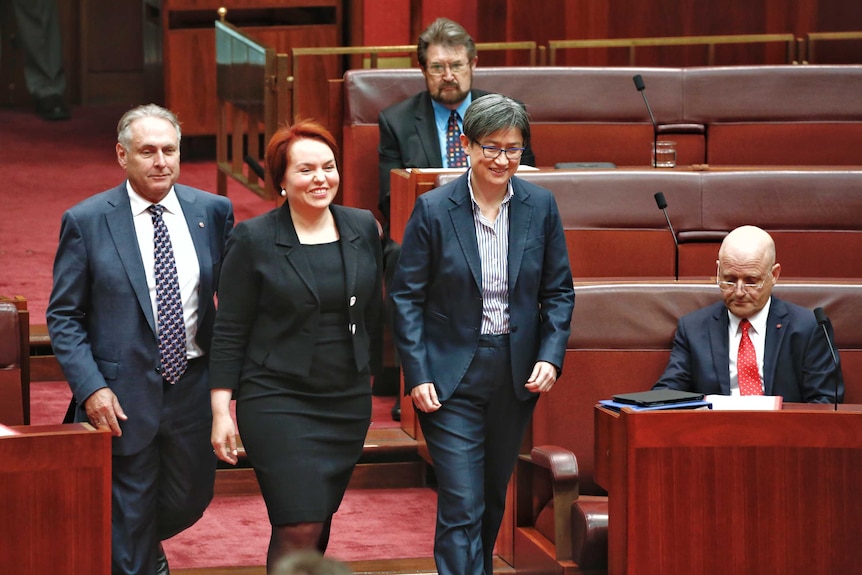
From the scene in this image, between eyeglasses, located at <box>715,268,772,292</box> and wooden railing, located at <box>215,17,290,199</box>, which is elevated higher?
wooden railing, located at <box>215,17,290,199</box>

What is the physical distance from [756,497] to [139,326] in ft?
2.58

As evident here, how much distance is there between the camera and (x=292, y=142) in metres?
1.65

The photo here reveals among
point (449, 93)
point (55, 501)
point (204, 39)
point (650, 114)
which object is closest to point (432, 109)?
point (449, 93)

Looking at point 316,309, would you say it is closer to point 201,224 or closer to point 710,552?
point 201,224

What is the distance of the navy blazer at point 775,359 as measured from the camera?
194cm

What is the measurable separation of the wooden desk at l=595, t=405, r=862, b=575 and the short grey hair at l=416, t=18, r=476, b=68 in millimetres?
1145

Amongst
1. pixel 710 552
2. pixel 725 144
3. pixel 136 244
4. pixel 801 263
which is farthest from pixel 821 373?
pixel 725 144

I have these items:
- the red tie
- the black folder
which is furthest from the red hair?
the red tie

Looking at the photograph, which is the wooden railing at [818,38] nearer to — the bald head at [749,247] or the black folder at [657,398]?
the bald head at [749,247]

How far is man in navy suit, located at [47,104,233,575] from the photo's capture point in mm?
1699

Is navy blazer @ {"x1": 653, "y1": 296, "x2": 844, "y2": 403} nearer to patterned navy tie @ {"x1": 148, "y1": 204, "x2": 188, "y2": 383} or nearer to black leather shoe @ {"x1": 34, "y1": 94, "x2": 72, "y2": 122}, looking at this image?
patterned navy tie @ {"x1": 148, "y1": 204, "x2": 188, "y2": 383}

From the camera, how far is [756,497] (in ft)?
5.57

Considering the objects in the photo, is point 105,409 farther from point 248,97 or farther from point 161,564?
point 248,97

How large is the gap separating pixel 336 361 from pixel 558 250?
331 millimetres
